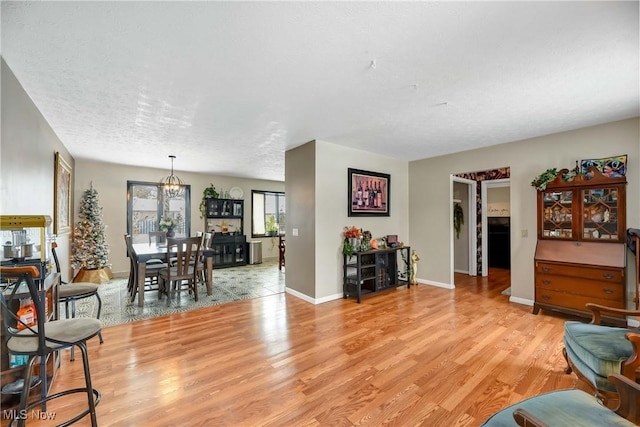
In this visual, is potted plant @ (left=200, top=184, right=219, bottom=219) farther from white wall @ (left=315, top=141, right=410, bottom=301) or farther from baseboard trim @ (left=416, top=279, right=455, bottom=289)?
baseboard trim @ (left=416, top=279, right=455, bottom=289)

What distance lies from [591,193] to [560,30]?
8.44ft

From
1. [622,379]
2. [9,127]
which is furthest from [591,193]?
[9,127]

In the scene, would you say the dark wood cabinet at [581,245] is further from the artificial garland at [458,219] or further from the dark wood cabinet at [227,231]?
the dark wood cabinet at [227,231]

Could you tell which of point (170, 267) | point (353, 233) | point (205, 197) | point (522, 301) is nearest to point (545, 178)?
point (522, 301)

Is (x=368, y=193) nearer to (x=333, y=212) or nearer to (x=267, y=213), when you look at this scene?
(x=333, y=212)

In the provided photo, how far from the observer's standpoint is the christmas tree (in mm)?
5230

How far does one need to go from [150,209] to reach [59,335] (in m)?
5.49

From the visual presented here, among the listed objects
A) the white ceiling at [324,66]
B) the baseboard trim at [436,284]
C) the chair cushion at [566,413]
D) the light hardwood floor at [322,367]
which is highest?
the white ceiling at [324,66]

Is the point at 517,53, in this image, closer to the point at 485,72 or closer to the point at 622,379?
the point at 485,72

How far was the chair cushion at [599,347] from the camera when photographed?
5.48 feet

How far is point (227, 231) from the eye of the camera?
748 centimetres

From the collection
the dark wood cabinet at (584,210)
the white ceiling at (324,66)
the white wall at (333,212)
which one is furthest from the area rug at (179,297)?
the dark wood cabinet at (584,210)

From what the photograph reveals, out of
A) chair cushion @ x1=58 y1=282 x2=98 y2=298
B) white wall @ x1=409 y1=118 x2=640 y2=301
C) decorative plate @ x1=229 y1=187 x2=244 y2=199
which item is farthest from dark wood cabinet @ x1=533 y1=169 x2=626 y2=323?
decorative plate @ x1=229 y1=187 x2=244 y2=199

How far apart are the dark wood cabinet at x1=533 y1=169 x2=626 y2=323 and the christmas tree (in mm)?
7307
